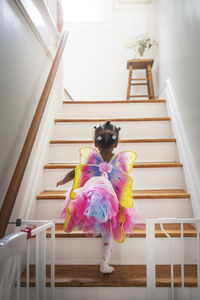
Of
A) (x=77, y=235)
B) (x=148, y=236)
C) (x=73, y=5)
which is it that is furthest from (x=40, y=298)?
(x=73, y=5)

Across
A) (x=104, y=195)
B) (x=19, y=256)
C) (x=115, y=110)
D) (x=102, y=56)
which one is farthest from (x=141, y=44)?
(x=19, y=256)

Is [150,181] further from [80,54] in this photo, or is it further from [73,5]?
[73,5]

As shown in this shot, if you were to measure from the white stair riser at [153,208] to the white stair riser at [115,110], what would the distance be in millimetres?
1268

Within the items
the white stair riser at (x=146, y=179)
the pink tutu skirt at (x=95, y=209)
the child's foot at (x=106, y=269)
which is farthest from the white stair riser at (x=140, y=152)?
the child's foot at (x=106, y=269)

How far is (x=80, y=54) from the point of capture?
4156 millimetres

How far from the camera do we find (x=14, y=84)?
1.48 meters

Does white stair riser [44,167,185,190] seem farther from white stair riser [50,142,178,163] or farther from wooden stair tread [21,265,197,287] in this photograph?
wooden stair tread [21,265,197,287]

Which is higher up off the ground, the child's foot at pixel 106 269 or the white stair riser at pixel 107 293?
the child's foot at pixel 106 269

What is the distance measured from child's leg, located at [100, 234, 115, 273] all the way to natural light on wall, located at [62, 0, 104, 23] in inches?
147

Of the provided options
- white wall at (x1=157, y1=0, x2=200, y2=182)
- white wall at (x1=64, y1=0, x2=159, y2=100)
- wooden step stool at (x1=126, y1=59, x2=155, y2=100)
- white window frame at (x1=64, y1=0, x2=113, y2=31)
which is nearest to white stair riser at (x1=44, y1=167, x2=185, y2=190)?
white wall at (x1=157, y1=0, x2=200, y2=182)

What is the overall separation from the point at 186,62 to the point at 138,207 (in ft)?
3.90

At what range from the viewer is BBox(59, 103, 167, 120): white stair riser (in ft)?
9.34

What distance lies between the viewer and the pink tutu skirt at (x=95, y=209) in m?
1.27

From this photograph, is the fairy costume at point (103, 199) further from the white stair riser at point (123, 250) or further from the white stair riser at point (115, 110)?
the white stair riser at point (115, 110)
